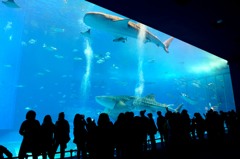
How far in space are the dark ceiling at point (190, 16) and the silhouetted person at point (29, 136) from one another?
2766 millimetres

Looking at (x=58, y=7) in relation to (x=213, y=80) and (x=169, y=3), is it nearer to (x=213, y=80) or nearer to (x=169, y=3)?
(x=213, y=80)

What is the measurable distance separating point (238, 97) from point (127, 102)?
19.4ft

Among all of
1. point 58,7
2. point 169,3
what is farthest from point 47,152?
point 58,7

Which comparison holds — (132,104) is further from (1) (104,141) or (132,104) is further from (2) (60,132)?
(1) (104,141)

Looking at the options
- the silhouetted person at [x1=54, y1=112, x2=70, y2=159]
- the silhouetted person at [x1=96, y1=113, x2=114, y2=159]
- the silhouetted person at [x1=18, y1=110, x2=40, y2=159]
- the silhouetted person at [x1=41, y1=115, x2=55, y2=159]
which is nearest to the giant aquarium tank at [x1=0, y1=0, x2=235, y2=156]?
the silhouetted person at [x1=54, y1=112, x2=70, y2=159]

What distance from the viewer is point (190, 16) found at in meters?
5.59

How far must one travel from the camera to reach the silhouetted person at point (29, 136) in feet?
12.0

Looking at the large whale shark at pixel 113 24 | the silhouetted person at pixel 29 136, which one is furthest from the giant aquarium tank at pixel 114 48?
the silhouetted person at pixel 29 136

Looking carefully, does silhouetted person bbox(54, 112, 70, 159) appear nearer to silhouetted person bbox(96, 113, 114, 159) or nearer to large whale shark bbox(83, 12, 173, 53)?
silhouetted person bbox(96, 113, 114, 159)

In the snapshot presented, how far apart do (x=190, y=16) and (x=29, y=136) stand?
4.80 metres

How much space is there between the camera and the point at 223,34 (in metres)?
6.93

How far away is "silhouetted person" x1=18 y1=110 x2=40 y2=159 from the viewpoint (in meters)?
3.67

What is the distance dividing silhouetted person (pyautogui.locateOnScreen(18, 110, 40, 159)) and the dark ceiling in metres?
2.77

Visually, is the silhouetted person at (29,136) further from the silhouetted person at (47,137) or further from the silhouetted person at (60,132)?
the silhouetted person at (60,132)
